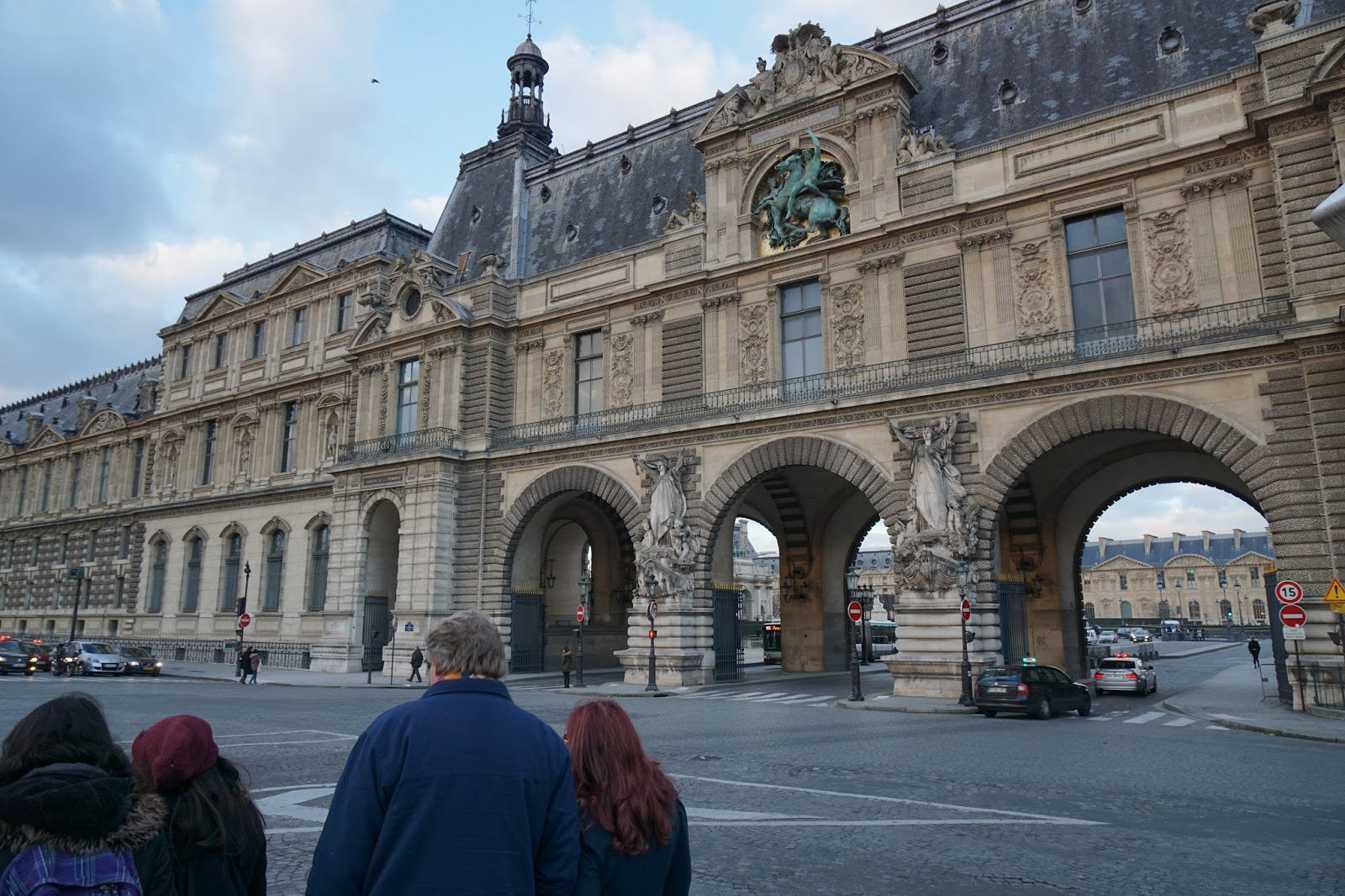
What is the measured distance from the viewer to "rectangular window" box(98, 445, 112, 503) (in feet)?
178

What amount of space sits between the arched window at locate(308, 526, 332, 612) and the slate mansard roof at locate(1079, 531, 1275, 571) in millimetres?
94956

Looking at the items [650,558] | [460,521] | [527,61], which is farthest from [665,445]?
[527,61]

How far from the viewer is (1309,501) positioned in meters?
20.4

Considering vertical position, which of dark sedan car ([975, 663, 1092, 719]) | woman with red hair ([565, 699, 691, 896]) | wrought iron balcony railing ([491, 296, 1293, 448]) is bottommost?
dark sedan car ([975, 663, 1092, 719])

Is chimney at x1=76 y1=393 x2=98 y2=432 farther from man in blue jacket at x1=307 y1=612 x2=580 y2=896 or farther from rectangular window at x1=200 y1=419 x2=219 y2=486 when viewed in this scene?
man in blue jacket at x1=307 y1=612 x2=580 y2=896

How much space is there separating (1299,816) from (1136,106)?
65.5 feet

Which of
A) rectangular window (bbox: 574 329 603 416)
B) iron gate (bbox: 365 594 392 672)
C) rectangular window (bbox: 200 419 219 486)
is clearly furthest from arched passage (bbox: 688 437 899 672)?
rectangular window (bbox: 200 419 219 486)

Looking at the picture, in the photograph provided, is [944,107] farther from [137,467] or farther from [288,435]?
[137,467]

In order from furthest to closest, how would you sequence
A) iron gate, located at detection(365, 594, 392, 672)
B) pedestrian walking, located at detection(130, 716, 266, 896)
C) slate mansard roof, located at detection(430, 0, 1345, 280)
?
iron gate, located at detection(365, 594, 392, 672)
slate mansard roof, located at detection(430, 0, 1345, 280)
pedestrian walking, located at detection(130, 716, 266, 896)

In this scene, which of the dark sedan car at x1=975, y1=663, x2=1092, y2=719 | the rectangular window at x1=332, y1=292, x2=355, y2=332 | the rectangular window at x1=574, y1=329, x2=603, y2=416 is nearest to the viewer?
the dark sedan car at x1=975, y1=663, x2=1092, y2=719

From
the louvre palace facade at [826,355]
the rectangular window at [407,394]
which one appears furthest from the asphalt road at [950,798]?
the rectangular window at [407,394]

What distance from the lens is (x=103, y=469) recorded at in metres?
54.8

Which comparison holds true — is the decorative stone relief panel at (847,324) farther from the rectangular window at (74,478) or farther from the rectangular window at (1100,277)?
the rectangular window at (74,478)

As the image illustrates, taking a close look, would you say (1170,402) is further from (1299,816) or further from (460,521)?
(460,521)
